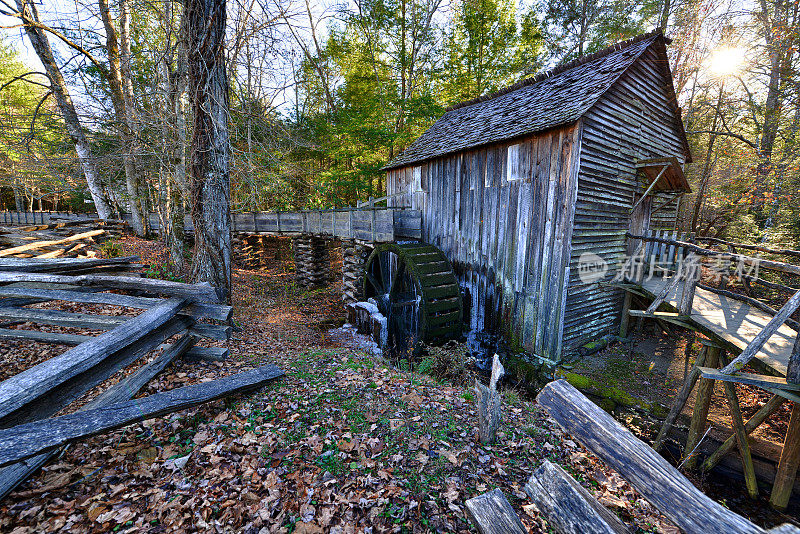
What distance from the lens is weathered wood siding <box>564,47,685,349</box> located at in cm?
661

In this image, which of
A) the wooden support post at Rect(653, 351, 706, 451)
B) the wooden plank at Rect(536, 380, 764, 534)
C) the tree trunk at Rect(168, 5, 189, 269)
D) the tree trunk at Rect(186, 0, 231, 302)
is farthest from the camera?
the tree trunk at Rect(168, 5, 189, 269)

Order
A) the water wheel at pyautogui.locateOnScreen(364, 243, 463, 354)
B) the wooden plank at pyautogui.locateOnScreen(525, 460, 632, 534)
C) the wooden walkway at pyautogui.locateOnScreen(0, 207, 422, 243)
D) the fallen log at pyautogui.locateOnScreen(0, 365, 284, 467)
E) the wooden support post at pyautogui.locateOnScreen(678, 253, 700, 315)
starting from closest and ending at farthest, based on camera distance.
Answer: the wooden plank at pyautogui.locateOnScreen(525, 460, 632, 534) → the fallen log at pyautogui.locateOnScreen(0, 365, 284, 467) → the wooden support post at pyautogui.locateOnScreen(678, 253, 700, 315) → the water wheel at pyautogui.locateOnScreen(364, 243, 463, 354) → the wooden walkway at pyautogui.locateOnScreen(0, 207, 422, 243)

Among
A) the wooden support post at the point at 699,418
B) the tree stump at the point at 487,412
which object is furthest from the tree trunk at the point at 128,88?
the wooden support post at the point at 699,418

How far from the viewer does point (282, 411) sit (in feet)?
11.3

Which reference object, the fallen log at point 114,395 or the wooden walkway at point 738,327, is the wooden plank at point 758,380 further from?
the fallen log at point 114,395

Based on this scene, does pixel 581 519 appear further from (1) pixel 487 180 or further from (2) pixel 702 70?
(2) pixel 702 70

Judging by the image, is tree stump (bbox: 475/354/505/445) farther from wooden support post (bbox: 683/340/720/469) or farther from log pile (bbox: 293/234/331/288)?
log pile (bbox: 293/234/331/288)

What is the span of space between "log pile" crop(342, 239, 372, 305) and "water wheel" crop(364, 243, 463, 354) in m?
0.66

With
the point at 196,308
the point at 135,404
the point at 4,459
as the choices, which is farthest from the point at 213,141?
the point at 4,459

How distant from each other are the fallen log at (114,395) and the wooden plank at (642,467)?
3.70 m

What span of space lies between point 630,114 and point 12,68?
33.9 meters

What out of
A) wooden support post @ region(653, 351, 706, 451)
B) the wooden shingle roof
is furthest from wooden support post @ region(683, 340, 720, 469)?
the wooden shingle roof

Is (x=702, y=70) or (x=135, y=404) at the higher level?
(x=702, y=70)

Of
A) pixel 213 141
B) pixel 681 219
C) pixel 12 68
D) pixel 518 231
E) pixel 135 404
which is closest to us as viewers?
pixel 135 404
